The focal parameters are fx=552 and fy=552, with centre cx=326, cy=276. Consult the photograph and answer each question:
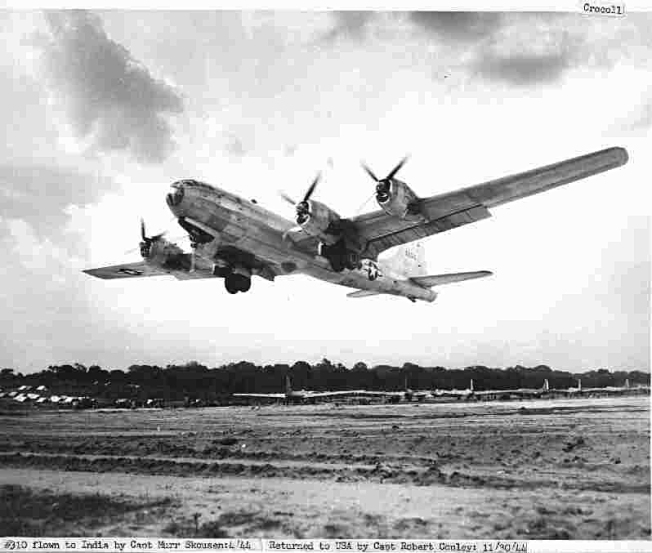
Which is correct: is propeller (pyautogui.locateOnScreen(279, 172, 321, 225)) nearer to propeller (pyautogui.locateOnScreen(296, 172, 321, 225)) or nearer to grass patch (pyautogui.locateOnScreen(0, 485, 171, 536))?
propeller (pyautogui.locateOnScreen(296, 172, 321, 225))

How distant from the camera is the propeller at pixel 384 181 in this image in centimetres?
1050

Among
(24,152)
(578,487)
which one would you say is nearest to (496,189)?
(578,487)

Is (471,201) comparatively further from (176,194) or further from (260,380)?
(260,380)

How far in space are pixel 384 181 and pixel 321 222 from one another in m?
1.69

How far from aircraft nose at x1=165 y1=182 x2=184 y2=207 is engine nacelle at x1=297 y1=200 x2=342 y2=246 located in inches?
95.3

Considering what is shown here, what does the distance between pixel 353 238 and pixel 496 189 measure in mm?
3283

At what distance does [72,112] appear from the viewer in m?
10.8

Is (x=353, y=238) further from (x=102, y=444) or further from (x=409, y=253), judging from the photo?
(x=102, y=444)

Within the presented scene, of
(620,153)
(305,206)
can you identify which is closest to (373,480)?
(305,206)

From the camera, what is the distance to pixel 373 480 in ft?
29.1

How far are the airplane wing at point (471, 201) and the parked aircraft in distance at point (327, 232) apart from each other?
0.7 inches

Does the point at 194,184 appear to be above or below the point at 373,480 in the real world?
above

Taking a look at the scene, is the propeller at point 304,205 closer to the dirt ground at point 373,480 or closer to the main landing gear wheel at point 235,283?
the main landing gear wheel at point 235,283

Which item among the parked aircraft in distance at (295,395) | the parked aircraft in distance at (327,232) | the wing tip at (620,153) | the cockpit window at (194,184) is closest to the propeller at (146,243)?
the parked aircraft in distance at (327,232)
